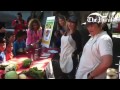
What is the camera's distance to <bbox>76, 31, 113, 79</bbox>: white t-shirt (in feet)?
13.3

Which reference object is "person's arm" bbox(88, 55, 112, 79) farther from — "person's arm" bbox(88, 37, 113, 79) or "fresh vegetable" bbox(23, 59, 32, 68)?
"fresh vegetable" bbox(23, 59, 32, 68)

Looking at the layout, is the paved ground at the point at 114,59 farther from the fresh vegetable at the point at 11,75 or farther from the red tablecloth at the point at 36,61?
the fresh vegetable at the point at 11,75

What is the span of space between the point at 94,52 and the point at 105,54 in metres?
0.15

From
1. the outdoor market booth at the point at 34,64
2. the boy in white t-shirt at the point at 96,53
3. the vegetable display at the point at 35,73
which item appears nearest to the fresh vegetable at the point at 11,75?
the outdoor market booth at the point at 34,64

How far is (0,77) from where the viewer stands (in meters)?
4.52

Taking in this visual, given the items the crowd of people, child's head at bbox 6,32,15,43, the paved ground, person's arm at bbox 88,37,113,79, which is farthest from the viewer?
child's head at bbox 6,32,15,43

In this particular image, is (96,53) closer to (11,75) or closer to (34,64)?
(34,64)

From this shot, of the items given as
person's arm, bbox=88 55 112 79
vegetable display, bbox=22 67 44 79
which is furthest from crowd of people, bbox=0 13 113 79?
vegetable display, bbox=22 67 44 79

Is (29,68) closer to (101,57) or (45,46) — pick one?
(45,46)

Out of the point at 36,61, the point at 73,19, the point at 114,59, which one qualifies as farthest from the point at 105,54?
the point at 36,61

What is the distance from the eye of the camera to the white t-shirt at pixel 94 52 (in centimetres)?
404
